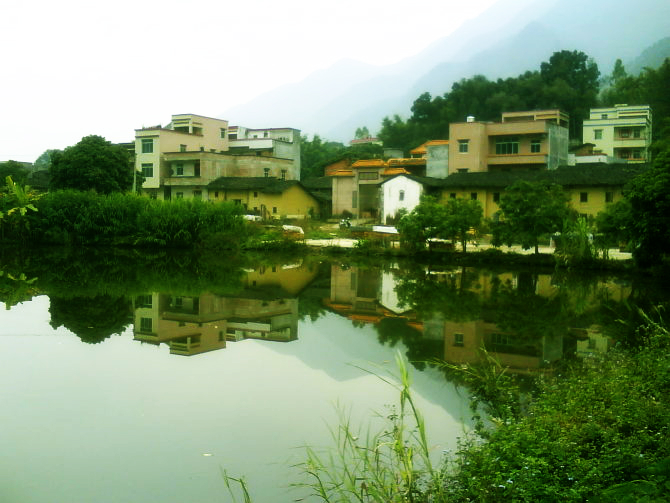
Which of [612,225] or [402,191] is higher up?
[402,191]

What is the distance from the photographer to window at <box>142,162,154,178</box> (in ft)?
165

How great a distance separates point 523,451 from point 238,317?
10.6m

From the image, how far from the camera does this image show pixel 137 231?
33688mm

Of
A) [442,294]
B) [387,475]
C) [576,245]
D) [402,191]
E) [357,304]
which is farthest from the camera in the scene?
[402,191]

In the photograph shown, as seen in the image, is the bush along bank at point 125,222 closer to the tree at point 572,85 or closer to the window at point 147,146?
the window at point 147,146

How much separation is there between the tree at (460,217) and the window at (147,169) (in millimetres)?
28368

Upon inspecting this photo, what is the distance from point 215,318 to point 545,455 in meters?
10.6

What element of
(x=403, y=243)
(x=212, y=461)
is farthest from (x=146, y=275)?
(x=212, y=461)

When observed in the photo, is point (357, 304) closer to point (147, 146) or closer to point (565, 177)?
point (565, 177)

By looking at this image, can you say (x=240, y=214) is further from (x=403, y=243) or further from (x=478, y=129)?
(x=478, y=129)

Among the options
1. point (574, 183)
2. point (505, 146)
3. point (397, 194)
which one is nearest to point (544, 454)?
point (574, 183)

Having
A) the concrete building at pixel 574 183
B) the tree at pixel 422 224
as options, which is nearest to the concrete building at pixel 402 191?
the concrete building at pixel 574 183

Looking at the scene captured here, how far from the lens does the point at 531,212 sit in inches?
999

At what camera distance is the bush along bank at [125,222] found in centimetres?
3259
